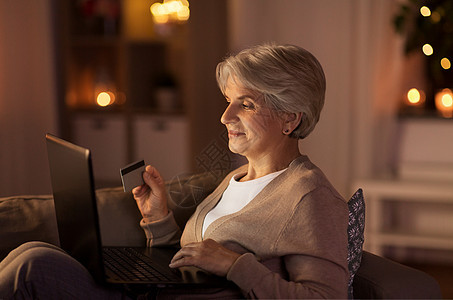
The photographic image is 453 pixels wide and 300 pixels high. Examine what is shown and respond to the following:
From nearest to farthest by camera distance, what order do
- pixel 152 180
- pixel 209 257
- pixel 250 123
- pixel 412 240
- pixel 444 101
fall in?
pixel 209 257
pixel 250 123
pixel 152 180
pixel 412 240
pixel 444 101

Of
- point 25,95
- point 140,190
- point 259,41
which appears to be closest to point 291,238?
point 140,190

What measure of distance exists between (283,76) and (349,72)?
218 centimetres

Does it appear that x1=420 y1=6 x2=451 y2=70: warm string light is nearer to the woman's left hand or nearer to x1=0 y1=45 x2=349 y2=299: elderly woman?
x1=0 y1=45 x2=349 y2=299: elderly woman

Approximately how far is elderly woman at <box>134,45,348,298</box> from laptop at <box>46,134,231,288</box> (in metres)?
0.06

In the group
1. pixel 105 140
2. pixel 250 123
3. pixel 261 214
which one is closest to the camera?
pixel 261 214

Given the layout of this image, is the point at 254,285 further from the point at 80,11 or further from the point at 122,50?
the point at 80,11

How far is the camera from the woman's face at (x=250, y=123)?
1713 millimetres

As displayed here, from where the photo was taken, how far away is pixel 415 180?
3.57 meters

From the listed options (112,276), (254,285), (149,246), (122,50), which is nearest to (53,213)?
(149,246)

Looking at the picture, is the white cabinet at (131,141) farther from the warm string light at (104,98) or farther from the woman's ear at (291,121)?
the woman's ear at (291,121)

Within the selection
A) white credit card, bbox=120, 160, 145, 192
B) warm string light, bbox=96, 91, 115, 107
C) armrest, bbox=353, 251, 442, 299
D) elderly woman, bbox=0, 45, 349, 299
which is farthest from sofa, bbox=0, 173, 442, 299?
warm string light, bbox=96, 91, 115, 107

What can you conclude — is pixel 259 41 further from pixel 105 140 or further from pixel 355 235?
pixel 355 235

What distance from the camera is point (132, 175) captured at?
175 cm

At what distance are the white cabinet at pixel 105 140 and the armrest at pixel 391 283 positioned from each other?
3121 mm
